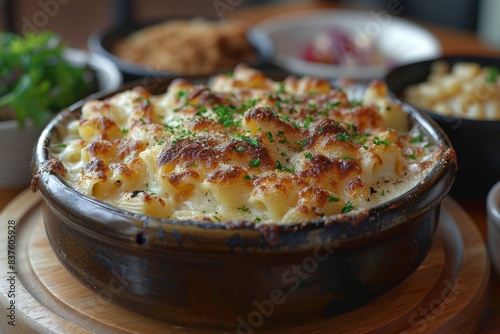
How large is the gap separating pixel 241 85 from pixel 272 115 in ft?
1.35

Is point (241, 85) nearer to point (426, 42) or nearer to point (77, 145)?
point (77, 145)

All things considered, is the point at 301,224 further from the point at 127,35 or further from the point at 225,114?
the point at 127,35

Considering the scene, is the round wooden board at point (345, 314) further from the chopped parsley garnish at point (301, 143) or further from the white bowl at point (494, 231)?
the chopped parsley garnish at point (301, 143)

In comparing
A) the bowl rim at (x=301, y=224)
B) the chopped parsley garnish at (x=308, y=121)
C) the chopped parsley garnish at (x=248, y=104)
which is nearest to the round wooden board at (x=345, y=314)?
the bowl rim at (x=301, y=224)

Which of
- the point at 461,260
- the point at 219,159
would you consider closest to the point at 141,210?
the point at 219,159

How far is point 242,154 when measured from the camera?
1.61m

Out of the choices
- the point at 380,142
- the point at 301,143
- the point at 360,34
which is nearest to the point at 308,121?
the point at 301,143

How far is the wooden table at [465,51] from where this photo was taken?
1.82 metres

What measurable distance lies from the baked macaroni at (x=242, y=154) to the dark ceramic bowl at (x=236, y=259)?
0.08 meters

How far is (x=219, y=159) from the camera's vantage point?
1590mm

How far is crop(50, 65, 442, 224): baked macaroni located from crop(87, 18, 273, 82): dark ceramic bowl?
942mm

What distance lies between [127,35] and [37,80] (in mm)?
1157

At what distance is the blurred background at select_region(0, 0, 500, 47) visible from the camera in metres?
4.69

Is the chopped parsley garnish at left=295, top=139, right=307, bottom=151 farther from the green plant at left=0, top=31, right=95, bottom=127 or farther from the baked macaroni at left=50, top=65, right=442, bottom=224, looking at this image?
the green plant at left=0, top=31, right=95, bottom=127
